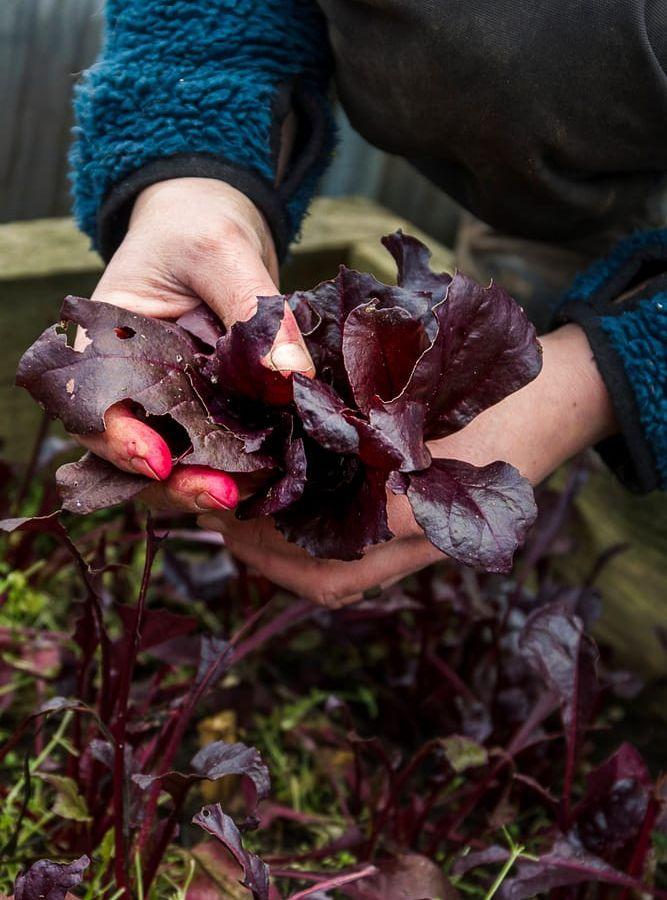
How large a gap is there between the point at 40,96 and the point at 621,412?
1603 millimetres

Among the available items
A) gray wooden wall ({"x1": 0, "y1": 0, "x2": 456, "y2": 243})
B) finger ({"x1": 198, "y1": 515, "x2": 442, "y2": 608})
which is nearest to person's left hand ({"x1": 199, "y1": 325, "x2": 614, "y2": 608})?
finger ({"x1": 198, "y1": 515, "x2": 442, "y2": 608})

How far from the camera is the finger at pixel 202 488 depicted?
75 centimetres

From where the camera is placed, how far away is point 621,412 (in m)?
1.04

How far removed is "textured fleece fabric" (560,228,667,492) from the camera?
1007mm

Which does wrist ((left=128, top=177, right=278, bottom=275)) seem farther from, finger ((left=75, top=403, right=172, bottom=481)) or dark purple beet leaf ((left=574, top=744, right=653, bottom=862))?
dark purple beet leaf ((left=574, top=744, right=653, bottom=862))

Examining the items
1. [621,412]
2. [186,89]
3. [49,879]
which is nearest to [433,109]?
[186,89]

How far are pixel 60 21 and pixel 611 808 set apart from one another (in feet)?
6.13

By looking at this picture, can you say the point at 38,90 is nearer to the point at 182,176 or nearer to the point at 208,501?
the point at 182,176

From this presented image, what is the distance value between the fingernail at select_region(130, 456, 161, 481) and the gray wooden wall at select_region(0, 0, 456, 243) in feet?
4.96

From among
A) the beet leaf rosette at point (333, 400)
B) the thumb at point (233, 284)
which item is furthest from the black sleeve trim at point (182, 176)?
the beet leaf rosette at point (333, 400)

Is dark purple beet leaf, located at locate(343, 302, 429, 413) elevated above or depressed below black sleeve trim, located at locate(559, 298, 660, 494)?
above

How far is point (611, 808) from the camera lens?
3.34 feet

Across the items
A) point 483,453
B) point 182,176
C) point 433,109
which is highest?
point 433,109

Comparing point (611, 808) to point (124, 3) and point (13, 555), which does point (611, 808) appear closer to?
point (13, 555)
